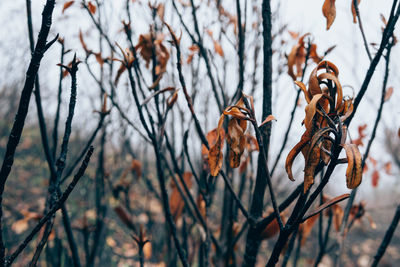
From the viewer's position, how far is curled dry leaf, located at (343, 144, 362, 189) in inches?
16.5

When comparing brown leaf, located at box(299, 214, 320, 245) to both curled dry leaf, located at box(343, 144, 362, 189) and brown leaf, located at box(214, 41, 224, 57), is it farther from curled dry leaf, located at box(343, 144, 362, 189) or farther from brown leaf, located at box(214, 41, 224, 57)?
brown leaf, located at box(214, 41, 224, 57)

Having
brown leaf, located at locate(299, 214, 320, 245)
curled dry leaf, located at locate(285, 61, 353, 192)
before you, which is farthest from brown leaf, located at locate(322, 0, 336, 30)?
brown leaf, located at locate(299, 214, 320, 245)

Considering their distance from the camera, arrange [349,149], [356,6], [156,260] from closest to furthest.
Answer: [349,149] → [356,6] → [156,260]

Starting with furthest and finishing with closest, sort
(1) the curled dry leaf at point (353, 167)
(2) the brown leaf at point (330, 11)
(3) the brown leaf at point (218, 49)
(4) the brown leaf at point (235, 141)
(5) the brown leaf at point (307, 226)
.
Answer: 1. (3) the brown leaf at point (218, 49)
2. (5) the brown leaf at point (307, 226)
3. (2) the brown leaf at point (330, 11)
4. (4) the brown leaf at point (235, 141)
5. (1) the curled dry leaf at point (353, 167)

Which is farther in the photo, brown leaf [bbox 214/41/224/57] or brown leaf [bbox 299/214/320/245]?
brown leaf [bbox 214/41/224/57]

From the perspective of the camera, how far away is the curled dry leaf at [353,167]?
418 millimetres

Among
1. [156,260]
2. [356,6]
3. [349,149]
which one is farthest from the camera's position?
[156,260]

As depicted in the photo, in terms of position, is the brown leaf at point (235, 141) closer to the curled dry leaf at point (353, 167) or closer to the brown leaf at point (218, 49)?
the curled dry leaf at point (353, 167)

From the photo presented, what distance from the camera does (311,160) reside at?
0.45m

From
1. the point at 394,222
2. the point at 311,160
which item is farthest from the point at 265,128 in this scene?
the point at 394,222

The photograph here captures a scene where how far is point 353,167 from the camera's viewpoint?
42 cm

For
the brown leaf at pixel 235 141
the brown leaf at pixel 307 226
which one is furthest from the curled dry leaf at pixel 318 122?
the brown leaf at pixel 307 226

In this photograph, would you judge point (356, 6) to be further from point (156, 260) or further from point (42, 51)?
point (156, 260)

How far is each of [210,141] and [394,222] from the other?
2.00 ft
